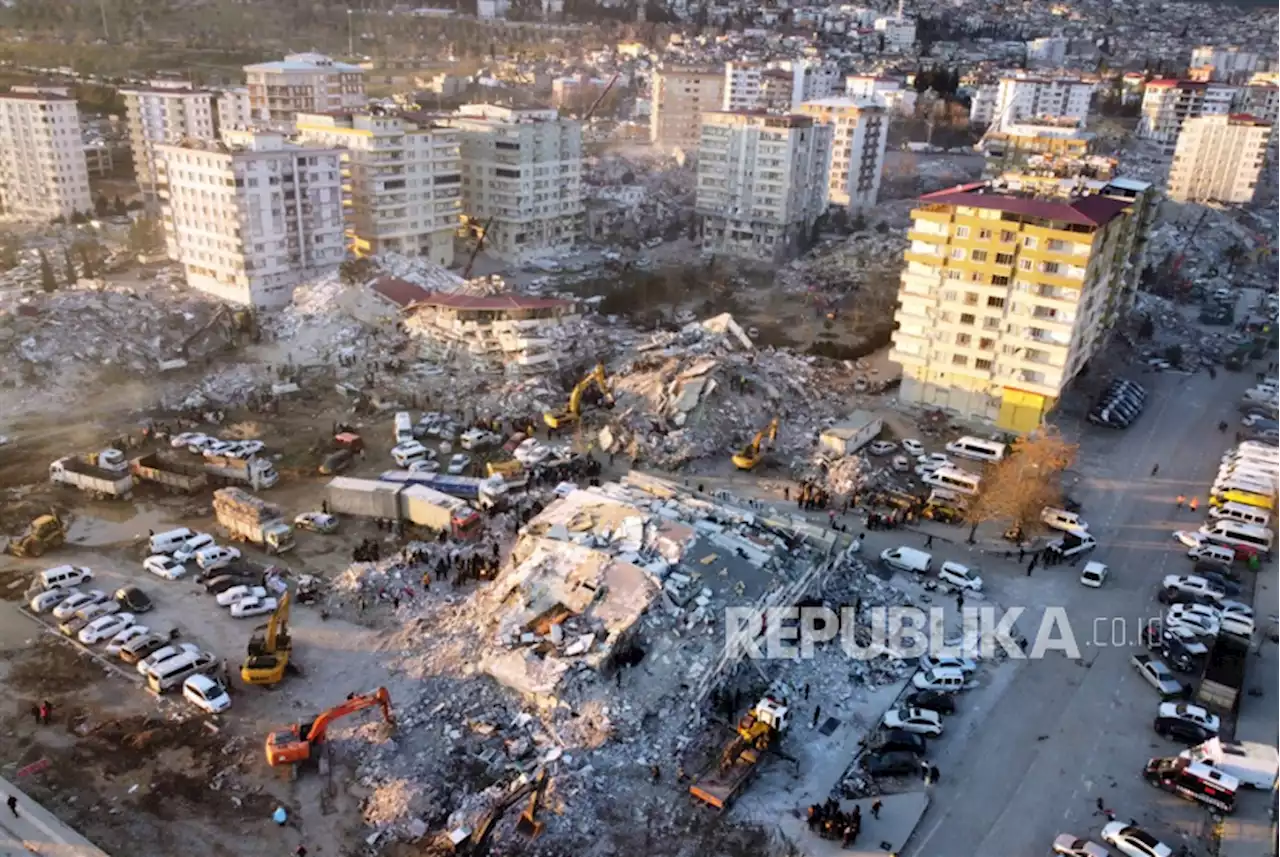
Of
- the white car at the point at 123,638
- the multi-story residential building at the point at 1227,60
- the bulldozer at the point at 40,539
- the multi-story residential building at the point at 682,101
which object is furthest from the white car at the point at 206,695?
the multi-story residential building at the point at 1227,60

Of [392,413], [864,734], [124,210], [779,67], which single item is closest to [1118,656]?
[864,734]

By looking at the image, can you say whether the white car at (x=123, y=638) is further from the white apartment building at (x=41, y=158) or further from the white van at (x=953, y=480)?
the white apartment building at (x=41, y=158)

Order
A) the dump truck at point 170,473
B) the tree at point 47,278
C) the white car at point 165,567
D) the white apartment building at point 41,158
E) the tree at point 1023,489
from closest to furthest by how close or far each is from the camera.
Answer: the white car at point 165,567 < the tree at point 1023,489 < the dump truck at point 170,473 < the tree at point 47,278 < the white apartment building at point 41,158

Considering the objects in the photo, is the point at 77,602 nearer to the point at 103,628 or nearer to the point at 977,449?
the point at 103,628

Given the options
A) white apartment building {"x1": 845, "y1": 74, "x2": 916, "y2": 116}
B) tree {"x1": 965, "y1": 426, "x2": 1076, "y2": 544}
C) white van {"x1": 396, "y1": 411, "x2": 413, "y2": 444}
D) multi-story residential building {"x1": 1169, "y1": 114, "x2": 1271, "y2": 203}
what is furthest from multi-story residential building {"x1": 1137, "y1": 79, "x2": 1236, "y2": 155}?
white van {"x1": 396, "y1": 411, "x2": 413, "y2": 444}

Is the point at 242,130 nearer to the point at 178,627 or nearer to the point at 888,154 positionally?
the point at 178,627
